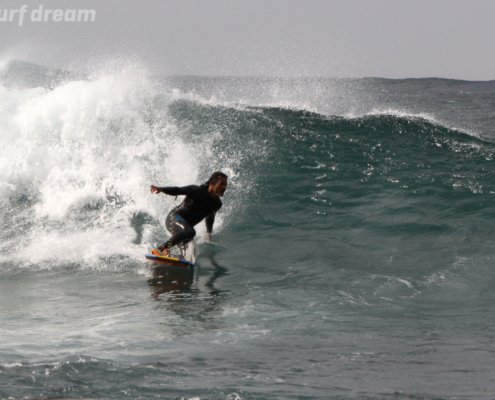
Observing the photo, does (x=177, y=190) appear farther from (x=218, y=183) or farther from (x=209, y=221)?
(x=209, y=221)

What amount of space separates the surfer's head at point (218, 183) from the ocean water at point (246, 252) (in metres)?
1.16

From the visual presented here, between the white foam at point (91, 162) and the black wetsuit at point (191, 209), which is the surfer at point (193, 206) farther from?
the white foam at point (91, 162)

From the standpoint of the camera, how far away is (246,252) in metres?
9.30

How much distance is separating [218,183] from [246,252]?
4.89 feet

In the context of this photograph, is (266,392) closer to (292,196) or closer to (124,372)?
(124,372)

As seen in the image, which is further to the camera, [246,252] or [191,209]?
[246,252]

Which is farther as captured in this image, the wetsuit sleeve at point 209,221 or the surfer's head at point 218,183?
the wetsuit sleeve at point 209,221

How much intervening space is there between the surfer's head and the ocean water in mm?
1161

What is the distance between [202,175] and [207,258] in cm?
342

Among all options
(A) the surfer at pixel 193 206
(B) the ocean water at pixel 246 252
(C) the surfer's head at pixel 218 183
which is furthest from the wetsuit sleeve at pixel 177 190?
(B) the ocean water at pixel 246 252

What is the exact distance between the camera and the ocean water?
4.39m

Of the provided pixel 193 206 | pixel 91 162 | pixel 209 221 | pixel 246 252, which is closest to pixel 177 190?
pixel 193 206

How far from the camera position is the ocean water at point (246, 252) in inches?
173

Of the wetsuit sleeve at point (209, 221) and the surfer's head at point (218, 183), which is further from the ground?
the surfer's head at point (218, 183)
